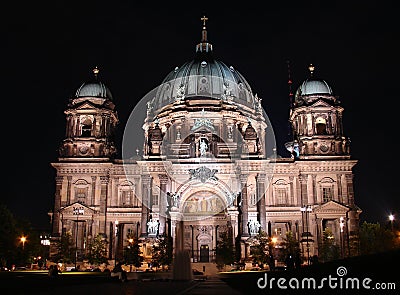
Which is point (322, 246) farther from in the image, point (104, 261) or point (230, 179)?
point (104, 261)

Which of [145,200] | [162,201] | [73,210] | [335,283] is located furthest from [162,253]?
[335,283]

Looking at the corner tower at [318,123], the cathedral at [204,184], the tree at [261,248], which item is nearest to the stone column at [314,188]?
the cathedral at [204,184]

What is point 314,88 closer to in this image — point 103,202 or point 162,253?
point 162,253

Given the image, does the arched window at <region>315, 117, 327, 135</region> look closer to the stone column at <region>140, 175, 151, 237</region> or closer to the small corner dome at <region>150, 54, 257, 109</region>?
the small corner dome at <region>150, 54, 257, 109</region>

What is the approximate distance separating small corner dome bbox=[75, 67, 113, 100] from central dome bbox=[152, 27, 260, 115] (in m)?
12.1

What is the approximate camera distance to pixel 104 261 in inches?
2339

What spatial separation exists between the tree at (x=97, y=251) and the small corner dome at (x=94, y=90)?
21842 millimetres

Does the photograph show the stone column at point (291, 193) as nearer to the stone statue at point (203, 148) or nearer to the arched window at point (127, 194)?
the stone statue at point (203, 148)

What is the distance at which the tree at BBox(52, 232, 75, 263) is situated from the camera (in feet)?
192

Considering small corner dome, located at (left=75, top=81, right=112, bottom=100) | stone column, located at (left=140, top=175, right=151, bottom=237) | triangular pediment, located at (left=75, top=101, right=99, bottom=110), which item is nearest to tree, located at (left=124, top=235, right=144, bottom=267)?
stone column, located at (left=140, top=175, right=151, bottom=237)

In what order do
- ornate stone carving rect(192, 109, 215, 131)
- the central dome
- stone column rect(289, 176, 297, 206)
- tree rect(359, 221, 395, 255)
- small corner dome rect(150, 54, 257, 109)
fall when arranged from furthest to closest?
small corner dome rect(150, 54, 257, 109) → the central dome → ornate stone carving rect(192, 109, 215, 131) → stone column rect(289, 176, 297, 206) → tree rect(359, 221, 395, 255)

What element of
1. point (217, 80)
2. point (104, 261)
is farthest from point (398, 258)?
point (217, 80)

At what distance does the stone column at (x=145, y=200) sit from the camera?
200ft

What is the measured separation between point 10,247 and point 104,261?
36.9 ft
